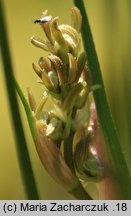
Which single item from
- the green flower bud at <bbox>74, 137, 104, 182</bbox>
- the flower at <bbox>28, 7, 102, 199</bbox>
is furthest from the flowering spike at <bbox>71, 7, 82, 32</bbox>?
the green flower bud at <bbox>74, 137, 104, 182</bbox>

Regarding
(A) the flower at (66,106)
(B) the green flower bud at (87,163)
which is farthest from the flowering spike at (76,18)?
(B) the green flower bud at (87,163)

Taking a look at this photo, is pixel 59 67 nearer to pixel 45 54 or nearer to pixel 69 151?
pixel 69 151

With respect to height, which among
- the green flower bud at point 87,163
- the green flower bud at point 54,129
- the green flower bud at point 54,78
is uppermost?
the green flower bud at point 54,78

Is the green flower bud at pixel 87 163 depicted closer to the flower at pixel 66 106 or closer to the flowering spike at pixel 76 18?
the flower at pixel 66 106

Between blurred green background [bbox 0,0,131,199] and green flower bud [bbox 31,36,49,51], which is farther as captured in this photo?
blurred green background [bbox 0,0,131,199]

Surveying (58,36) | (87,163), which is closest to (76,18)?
(58,36)

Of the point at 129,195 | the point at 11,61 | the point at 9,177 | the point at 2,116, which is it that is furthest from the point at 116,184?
the point at 2,116

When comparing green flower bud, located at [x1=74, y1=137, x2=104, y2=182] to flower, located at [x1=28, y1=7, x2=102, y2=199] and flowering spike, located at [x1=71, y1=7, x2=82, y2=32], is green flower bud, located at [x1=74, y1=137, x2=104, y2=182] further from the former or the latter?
flowering spike, located at [x1=71, y1=7, x2=82, y2=32]
